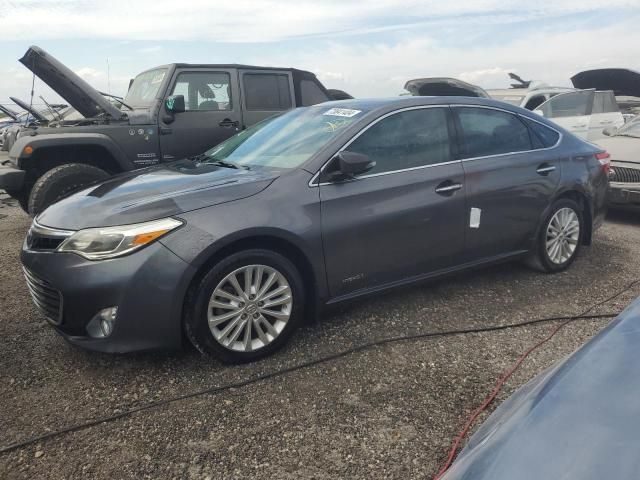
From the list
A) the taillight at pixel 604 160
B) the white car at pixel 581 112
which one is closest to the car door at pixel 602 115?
the white car at pixel 581 112

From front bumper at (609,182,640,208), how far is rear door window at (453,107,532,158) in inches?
104

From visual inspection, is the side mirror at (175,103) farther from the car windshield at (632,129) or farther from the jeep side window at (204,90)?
the car windshield at (632,129)

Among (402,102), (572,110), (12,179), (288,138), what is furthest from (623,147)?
(12,179)

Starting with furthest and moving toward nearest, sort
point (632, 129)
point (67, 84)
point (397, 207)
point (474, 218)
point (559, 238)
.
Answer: point (632, 129) < point (67, 84) < point (559, 238) < point (474, 218) < point (397, 207)

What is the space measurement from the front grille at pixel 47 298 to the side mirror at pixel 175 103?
10.9ft

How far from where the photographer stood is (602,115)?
9.80 m

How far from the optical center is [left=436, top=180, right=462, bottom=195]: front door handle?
139 inches

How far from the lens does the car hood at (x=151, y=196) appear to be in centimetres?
276

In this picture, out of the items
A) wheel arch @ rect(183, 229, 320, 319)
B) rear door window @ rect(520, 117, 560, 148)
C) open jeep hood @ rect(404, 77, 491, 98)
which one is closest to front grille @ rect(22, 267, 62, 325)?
wheel arch @ rect(183, 229, 320, 319)

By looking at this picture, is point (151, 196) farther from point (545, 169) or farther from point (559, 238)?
point (559, 238)

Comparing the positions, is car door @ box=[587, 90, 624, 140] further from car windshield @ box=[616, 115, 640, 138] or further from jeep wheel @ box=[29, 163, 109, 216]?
jeep wheel @ box=[29, 163, 109, 216]

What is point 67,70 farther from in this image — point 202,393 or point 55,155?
point 202,393

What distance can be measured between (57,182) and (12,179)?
19.0 inches

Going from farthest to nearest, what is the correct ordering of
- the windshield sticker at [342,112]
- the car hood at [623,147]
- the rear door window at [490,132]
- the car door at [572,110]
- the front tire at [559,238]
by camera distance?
the car door at [572,110], the car hood at [623,147], the front tire at [559,238], the rear door window at [490,132], the windshield sticker at [342,112]
